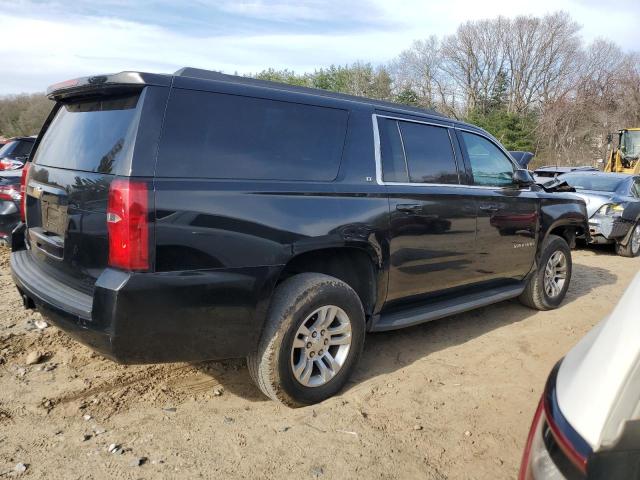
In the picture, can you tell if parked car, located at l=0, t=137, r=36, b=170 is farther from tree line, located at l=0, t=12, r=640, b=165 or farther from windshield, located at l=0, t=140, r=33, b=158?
tree line, located at l=0, t=12, r=640, b=165

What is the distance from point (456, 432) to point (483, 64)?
52.4 m

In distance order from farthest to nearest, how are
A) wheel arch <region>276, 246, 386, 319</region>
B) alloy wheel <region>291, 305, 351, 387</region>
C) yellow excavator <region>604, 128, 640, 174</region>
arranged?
yellow excavator <region>604, 128, 640, 174</region>, wheel arch <region>276, 246, 386, 319</region>, alloy wheel <region>291, 305, 351, 387</region>

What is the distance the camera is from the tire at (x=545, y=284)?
547 cm

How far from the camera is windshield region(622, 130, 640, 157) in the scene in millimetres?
20127

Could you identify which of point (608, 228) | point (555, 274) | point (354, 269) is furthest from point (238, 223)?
point (608, 228)

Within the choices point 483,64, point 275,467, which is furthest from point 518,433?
point 483,64

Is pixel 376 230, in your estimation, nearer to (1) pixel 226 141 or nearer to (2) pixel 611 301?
(1) pixel 226 141

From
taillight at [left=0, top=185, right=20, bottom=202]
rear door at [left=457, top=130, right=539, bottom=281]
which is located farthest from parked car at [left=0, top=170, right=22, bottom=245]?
rear door at [left=457, top=130, right=539, bottom=281]

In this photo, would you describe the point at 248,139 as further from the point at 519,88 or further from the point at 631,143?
the point at 519,88

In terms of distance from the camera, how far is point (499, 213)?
185 inches

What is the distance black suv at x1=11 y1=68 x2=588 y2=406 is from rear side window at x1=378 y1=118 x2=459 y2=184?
2 cm

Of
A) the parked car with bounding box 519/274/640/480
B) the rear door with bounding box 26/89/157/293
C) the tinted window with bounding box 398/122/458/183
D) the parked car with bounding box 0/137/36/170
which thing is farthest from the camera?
the parked car with bounding box 0/137/36/170

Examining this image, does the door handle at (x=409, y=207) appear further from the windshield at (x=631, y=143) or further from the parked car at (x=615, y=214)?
the windshield at (x=631, y=143)

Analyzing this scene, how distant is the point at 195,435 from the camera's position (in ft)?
9.73
